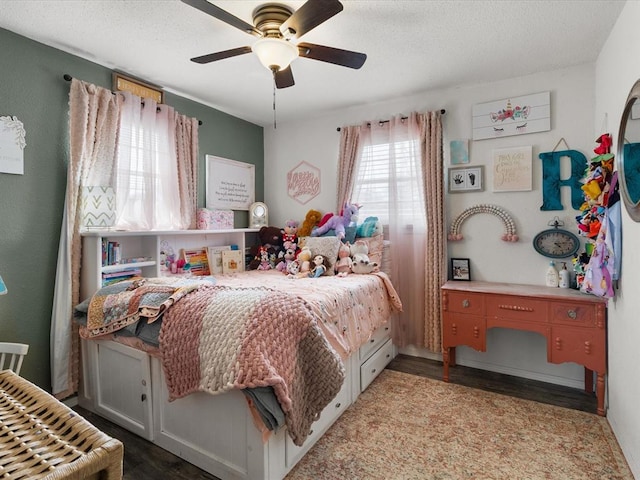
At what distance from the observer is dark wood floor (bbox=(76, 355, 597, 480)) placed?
1738mm

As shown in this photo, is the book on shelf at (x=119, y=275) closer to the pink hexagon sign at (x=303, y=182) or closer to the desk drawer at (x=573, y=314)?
the pink hexagon sign at (x=303, y=182)

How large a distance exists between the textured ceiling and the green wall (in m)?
0.18

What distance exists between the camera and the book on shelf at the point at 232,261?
335cm

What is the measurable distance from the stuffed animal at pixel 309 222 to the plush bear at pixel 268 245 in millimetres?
256

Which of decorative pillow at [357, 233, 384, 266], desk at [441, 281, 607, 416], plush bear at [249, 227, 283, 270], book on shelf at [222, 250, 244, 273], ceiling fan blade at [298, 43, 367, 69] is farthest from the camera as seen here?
plush bear at [249, 227, 283, 270]

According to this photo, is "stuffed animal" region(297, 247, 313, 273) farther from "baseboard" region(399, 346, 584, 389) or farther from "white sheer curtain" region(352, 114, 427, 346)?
"baseboard" region(399, 346, 584, 389)

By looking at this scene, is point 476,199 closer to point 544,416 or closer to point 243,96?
point 544,416

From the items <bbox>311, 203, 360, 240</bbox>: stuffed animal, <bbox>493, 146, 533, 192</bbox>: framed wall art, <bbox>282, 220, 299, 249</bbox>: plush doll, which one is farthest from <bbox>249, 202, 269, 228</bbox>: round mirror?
<bbox>493, 146, 533, 192</bbox>: framed wall art

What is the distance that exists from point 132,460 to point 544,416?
8.30 ft

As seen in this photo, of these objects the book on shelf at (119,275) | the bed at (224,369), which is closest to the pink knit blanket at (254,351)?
the bed at (224,369)

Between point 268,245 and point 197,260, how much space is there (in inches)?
29.6

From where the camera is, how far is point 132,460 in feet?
5.98

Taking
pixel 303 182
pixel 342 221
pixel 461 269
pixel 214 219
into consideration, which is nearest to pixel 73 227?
pixel 214 219

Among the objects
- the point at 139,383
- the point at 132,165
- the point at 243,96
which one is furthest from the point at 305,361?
the point at 243,96
